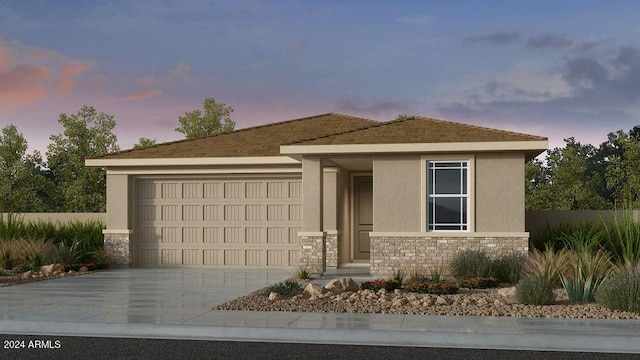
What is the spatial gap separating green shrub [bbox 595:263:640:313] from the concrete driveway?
661 cm

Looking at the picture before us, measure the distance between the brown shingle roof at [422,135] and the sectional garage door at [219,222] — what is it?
2905mm

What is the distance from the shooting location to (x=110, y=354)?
9586mm

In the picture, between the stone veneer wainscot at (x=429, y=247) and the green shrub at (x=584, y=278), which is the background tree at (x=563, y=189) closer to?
the stone veneer wainscot at (x=429, y=247)

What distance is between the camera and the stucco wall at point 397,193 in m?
19.2

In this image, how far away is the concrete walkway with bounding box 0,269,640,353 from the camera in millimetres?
10344

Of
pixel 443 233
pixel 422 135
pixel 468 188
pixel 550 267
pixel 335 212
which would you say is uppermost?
pixel 422 135

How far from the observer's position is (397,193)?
1931 centimetres

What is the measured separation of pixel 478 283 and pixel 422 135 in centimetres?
468

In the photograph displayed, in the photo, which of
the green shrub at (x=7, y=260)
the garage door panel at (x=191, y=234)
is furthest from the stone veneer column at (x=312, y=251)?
the green shrub at (x=7, y=260)

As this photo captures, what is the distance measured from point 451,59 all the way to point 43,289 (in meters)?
16.1

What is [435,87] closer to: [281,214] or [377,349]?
[281,214]

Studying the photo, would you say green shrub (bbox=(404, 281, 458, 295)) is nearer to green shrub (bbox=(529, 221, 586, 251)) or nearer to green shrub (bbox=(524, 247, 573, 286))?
green shrub (bbox=(524, 247, 573, 286))

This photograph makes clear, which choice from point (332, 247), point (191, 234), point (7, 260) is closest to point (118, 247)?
point (191, 234)

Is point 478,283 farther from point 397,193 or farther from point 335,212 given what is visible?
point 335,212
